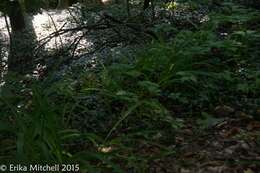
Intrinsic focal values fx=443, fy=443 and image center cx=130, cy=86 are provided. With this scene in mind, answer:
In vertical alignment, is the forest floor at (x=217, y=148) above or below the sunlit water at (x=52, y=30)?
below

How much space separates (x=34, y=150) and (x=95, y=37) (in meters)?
4.17

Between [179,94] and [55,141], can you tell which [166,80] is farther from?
[55,141]

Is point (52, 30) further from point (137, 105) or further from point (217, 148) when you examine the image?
point (217, 148)

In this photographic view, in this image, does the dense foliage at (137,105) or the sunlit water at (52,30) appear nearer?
the dense foliage at (137,105)

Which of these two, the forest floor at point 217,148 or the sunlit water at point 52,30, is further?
the sunlit water at point 52,30

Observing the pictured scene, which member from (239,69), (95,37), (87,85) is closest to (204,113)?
(239,69)

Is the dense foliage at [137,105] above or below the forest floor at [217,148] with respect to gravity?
above

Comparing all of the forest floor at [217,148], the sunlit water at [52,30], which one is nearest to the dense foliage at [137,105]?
the forest floor at [217,148]

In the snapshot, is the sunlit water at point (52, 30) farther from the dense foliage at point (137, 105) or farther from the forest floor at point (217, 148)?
the forest floor at point (217, 148)

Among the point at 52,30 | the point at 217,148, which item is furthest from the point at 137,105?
the point at 52,30

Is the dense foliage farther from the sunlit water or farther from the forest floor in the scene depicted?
the sunlit water

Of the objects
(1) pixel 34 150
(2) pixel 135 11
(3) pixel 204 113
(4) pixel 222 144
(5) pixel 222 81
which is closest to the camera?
(1) pixel 34 150

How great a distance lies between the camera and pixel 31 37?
8328mm

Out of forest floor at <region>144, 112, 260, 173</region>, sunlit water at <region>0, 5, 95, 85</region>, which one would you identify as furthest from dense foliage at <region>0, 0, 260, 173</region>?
sunlit water at <region>0, 5, 95, 85</region>
